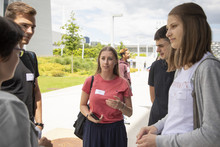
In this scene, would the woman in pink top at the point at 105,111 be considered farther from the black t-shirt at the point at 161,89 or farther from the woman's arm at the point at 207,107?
the woman's arm at the point at 207,107

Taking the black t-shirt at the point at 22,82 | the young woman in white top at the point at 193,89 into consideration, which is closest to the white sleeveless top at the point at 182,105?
the young woman in white top at the point at 193,89

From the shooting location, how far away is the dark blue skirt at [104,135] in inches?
93.0

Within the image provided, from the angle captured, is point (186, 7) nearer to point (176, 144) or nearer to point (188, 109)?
point (188, 109)

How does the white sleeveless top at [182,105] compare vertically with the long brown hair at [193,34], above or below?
below

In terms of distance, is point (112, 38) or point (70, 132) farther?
point (112, 38)

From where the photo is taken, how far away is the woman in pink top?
2.36 metres

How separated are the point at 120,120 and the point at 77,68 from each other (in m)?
20.7

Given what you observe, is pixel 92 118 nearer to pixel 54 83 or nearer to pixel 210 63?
pixel 210 63

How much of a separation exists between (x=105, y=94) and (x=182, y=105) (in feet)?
4.61

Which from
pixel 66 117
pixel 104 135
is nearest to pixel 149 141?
pixel 104 135

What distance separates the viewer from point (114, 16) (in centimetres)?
1344

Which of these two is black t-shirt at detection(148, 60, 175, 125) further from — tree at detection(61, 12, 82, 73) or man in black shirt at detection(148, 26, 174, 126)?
tree at detection(61, 12, 82, 73)

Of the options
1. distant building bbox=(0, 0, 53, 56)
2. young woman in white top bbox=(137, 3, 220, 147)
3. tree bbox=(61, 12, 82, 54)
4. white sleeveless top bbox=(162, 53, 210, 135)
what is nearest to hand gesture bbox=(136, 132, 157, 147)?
young woman in white top bbox=(137, 3, 220, 147)

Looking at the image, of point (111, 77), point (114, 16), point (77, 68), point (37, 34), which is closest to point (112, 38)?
point (114, 16)
